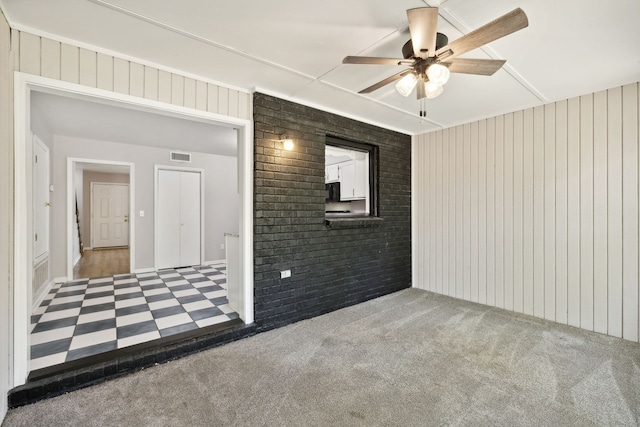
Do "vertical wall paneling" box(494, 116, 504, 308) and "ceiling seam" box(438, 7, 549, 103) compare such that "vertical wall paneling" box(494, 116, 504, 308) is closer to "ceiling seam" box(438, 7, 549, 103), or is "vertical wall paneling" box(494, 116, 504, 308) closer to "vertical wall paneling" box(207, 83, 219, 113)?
"ceiling seam" box(438, 7, 549, 103)

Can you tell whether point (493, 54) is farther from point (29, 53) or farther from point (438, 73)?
point (29, 53)

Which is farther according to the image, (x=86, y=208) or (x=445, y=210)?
(x=86, y=208)

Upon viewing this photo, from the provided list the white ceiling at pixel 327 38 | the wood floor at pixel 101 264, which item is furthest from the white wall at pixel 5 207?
the wood floor at pixel 101 264

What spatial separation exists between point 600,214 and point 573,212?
21 cm

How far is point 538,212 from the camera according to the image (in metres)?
3.28

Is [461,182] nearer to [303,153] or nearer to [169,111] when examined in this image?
[303,153]

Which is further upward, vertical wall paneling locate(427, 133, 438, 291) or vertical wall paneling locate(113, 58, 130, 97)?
vertical wall paneling locate(113, 58, 130, 97)

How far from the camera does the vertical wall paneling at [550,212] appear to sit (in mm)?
3158

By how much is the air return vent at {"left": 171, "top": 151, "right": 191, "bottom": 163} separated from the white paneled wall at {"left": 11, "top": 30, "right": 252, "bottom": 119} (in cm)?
369

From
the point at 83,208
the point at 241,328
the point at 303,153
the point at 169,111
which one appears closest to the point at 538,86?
the point at 303,153

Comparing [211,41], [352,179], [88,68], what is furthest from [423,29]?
[352,179]

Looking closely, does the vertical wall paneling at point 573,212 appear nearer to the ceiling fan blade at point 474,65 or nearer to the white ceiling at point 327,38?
the white ceiling at point 327,38

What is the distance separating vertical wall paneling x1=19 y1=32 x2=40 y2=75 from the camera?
6.27 ft

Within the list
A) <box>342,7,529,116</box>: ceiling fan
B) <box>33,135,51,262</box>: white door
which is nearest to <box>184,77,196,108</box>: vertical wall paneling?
<box>342,7,529,116</box>: ceiling fan
